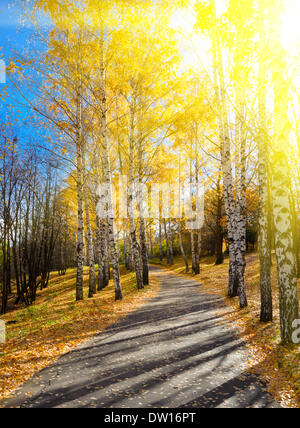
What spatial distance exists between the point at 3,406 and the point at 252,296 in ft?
35.0

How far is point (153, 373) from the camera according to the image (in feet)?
16.6

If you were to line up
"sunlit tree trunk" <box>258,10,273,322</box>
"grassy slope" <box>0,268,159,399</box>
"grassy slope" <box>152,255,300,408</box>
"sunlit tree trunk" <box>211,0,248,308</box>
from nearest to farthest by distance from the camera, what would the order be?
1. "grassy slope" <box>152,255,300,408</box>
2. "grassy slope" <box>0,268,159,399</box>
3. "sunlit tree trunk" <box>258,10,273,322</box>
4. "sunlit tree trunk" <box>211,0,248,308</box>

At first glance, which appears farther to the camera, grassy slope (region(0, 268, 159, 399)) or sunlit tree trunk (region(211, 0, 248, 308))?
sunlit tree trunk (region(211, 0, 248, 308))

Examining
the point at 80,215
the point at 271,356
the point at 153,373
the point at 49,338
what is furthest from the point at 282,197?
the point at 80,215

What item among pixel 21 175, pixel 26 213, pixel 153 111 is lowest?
pixel 26 213

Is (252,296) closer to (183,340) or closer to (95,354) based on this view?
(183,340)

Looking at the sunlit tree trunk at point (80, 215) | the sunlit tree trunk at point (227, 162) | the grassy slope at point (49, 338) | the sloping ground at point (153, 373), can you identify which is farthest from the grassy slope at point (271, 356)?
the sunlit tree trunk at point (80, 215)

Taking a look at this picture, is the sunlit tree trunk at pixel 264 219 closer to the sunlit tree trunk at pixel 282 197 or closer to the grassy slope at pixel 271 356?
the grassy slope at pixel 271 356

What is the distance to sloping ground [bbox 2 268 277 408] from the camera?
413 cm

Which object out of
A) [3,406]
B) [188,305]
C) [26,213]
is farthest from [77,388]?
[26,213]

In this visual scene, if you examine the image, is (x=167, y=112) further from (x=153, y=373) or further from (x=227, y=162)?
(x=153, y=373)

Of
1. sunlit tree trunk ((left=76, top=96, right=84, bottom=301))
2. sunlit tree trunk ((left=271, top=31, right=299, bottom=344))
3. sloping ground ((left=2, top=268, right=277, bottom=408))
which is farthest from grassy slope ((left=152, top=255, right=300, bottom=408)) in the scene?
sunlit tree trunk ((left=76, top=96, right=84, bottom=301))

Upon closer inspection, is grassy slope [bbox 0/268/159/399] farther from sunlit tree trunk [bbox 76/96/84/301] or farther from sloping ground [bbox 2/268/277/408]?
sunlit tree trunk [bbox 76/96/84/301]
